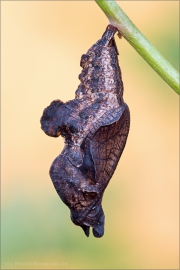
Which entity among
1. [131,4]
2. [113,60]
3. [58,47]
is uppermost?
[131,4]

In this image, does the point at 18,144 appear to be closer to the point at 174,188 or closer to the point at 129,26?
the point at 174,188

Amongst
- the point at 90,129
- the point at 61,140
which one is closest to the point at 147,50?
the point at 90,129

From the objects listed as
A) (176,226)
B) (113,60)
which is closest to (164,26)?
(176,226)

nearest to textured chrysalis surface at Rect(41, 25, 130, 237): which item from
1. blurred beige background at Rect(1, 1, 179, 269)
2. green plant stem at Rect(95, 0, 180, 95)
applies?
green plant stem at Rect(95, 0, 180, 95)

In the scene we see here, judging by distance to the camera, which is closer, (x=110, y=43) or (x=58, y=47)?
(x=110, y=43)

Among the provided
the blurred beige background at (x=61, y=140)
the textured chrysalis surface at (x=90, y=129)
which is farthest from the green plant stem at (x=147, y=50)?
the blurred beige background at (x=61, y=140)

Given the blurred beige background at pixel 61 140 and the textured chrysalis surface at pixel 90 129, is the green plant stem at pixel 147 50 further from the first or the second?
the blurred beige background at pixel 61 140

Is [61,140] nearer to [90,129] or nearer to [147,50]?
[90,129]
